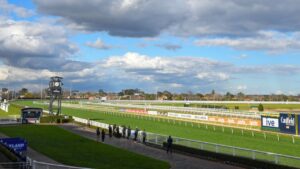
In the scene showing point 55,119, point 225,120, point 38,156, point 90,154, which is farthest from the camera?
point 55,119

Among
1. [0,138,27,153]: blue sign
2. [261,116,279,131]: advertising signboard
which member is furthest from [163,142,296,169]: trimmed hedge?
[261,116,279,131]: advertising signboard

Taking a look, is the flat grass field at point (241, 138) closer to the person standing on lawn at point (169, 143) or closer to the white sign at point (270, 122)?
the white sign at point (270, 122)

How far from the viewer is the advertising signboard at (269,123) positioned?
117 ft

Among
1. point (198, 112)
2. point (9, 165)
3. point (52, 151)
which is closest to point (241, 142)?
point (52, 151)

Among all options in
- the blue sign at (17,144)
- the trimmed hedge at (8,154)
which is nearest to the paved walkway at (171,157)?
the blue sign at (17,144)

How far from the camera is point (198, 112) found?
58844mm

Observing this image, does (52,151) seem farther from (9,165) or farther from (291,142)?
(291,142)

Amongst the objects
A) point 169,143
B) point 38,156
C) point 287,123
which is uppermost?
point 287,123

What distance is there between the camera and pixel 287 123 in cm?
3419

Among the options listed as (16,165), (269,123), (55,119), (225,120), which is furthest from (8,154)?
(55,119)

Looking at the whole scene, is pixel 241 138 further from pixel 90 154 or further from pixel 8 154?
pixel 8 154

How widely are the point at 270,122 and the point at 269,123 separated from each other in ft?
0.71

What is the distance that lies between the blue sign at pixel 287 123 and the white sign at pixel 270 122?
64cm

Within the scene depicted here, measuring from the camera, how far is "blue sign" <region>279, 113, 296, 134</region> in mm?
33625
